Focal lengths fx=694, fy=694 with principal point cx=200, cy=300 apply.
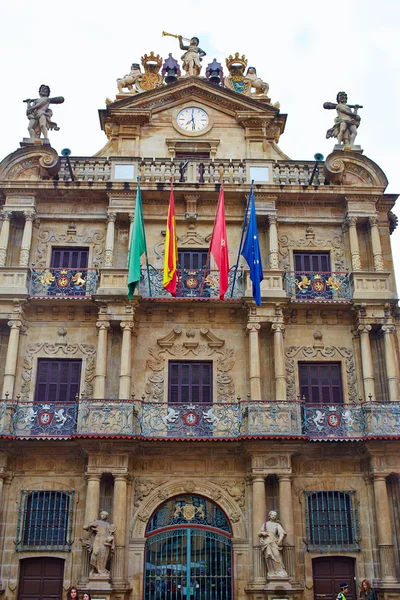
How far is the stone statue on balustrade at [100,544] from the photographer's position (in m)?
17.0

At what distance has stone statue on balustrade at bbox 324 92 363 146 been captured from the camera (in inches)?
910

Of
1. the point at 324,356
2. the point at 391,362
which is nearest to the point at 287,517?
the point at 324,356

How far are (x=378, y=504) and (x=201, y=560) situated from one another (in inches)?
193

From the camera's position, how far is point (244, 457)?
62.3 ft

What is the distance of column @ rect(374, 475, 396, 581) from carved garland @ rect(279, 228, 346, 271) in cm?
691

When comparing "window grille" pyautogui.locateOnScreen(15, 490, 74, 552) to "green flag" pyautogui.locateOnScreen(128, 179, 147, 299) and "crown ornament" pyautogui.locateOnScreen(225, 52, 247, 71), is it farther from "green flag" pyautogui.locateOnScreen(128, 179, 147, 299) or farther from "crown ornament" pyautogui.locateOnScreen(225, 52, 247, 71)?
"crown ornament" pyautogui.locateOnScreen(225, 52, 247, 71)

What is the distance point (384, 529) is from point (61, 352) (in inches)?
402

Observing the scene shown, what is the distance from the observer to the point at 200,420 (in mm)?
18906

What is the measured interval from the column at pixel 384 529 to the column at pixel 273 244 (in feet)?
22.2

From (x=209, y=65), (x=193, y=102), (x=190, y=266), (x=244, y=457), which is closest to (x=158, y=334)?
(x=190, y=266)

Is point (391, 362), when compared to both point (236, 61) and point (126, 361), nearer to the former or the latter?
point (126, 361)

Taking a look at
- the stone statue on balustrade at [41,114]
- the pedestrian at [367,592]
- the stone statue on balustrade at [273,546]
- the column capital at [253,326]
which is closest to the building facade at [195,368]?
the column capital at [253,326]

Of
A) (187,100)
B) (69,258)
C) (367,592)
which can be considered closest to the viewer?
(367,592)

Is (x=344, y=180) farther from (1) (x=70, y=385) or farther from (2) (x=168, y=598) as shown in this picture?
(2) (x=168, y=598)
